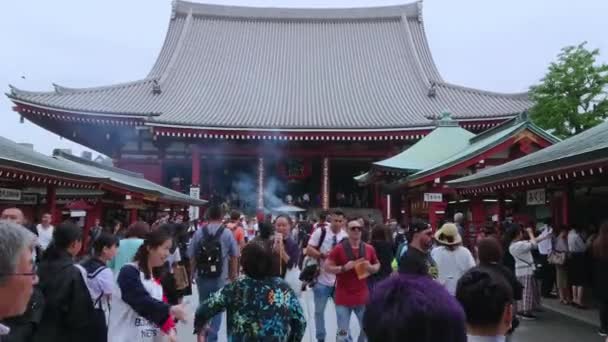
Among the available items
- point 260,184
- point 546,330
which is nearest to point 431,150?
point 260,184

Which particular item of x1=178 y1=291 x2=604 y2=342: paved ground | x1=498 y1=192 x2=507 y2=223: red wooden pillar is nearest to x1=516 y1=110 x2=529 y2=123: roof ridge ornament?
x1=498 y1=192 x2=507 y2=223: red wooden pillar

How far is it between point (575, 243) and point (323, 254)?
5359mm

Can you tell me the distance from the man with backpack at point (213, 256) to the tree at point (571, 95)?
63.7ft

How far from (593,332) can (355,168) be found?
20.1m

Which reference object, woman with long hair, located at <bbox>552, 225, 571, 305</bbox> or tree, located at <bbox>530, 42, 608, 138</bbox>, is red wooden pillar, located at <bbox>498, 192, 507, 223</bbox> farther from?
tree, located at <bbox>530, 42, 608, 138</bbox>

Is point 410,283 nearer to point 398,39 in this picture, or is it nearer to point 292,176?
point 292,176

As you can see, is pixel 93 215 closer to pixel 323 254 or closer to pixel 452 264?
pixel 323 254

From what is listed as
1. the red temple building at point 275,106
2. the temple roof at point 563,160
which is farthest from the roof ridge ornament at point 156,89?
the temple roof at point 563,160

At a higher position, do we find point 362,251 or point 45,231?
point 45,231

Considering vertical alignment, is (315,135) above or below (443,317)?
above

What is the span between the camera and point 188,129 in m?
22.7

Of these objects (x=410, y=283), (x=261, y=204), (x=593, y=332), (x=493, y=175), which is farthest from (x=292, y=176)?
(x=410, y=283)

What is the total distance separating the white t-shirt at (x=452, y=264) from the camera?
251 inches

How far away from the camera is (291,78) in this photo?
97.3 feet
